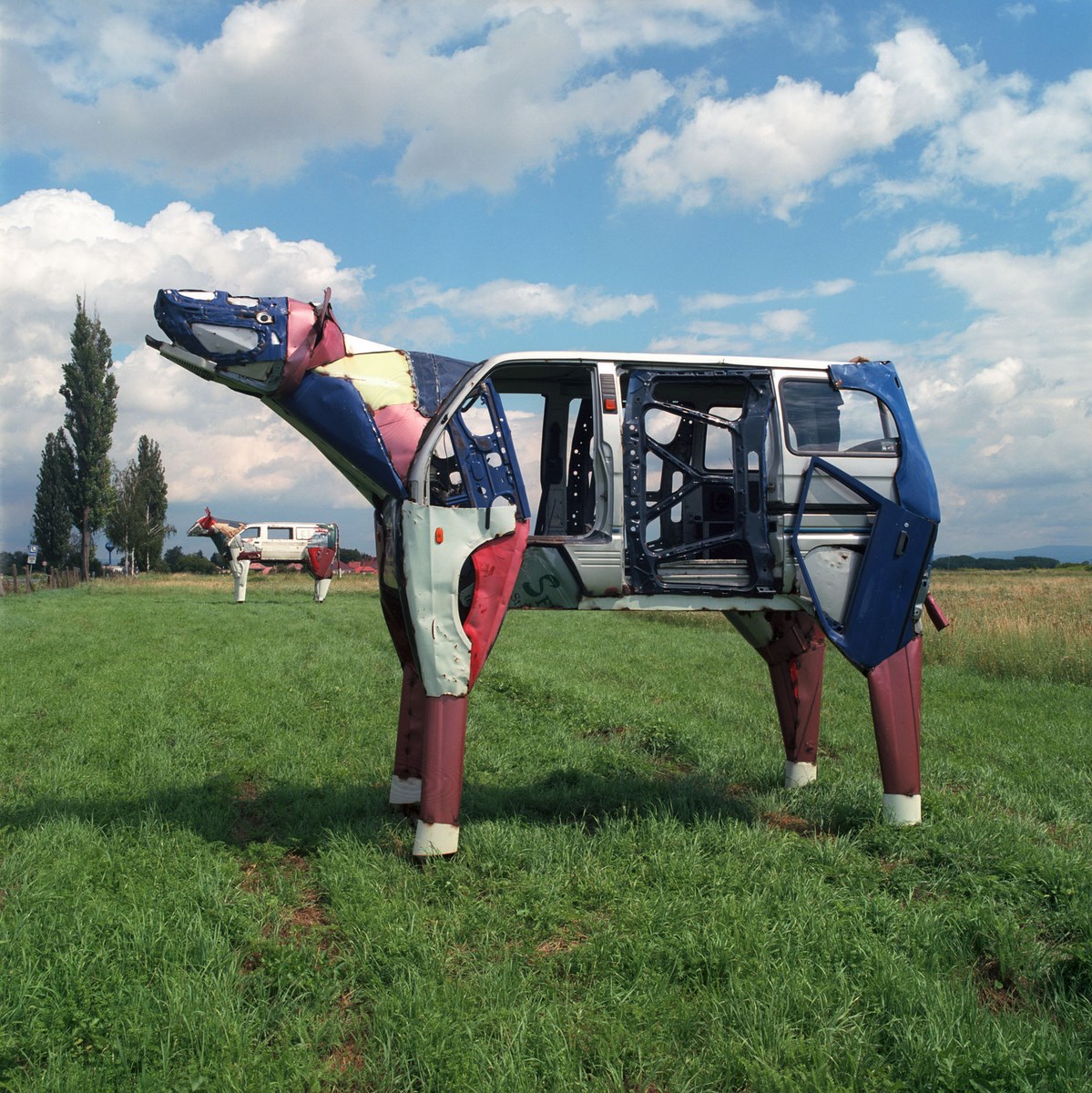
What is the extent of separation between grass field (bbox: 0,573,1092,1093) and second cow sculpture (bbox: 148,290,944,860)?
65 cm

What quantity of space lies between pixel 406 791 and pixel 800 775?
284 cm

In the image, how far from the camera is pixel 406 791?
5.84 meters

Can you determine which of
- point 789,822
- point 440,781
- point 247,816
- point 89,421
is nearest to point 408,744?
point 440,781

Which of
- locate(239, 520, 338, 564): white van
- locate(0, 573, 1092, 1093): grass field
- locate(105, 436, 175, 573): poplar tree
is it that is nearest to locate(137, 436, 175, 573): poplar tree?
locate(105, 436, 175, 573): poplar tree

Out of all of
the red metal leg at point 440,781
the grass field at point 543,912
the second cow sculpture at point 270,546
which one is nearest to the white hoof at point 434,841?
the red metal leg at point 440,781

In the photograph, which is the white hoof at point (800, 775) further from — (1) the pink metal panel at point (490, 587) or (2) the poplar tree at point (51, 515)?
(2) the poplar tree at point (51, 515)

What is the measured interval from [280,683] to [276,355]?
7077 mm

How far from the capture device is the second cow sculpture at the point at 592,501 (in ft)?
16.0

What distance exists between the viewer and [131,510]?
49.9m

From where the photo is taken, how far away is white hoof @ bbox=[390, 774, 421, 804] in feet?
19.1

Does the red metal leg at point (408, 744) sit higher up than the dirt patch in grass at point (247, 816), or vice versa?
the red metal leg at point (408, 744)

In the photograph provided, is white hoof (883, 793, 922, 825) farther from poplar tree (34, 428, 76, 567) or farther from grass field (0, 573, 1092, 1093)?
poplar tree (34, 428, 76, 567)

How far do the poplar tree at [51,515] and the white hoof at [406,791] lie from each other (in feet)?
147

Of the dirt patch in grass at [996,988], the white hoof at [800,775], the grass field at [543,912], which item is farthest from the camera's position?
the white hoof at [800,775]
